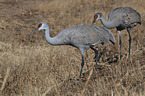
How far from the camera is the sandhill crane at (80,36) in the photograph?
382 centimetres

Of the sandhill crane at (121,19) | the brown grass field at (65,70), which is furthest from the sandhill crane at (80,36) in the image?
the sandhill crane at (121,19)

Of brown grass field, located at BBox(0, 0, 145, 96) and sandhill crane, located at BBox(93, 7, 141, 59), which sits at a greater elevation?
sandhill crane, located at BBox(93, 7, 141, 59)

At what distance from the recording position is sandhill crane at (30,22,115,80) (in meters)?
3.82

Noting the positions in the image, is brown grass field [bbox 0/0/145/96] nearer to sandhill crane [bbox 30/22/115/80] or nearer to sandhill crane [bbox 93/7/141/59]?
sandhill crane [bbox 30/22/115/80]

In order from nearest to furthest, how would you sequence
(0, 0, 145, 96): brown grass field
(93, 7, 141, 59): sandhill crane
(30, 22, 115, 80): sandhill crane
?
(0, 0, 145, 96): brown grass field → (30, 22, 115, 80): sandhill crane → (93, 7, 141, 59): sandhill crane

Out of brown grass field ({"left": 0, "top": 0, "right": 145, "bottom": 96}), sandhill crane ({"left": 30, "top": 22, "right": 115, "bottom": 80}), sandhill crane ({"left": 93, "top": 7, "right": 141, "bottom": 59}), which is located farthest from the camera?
sandhill crane ({"left": 93, "top": 7, "right": 141, "bottom": 59})

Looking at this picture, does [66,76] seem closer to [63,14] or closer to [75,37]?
[75,37]

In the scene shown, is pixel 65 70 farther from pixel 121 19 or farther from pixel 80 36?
pixel 121 19

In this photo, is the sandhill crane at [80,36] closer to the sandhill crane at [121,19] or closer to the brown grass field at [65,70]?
the brown grass field at [65,70]

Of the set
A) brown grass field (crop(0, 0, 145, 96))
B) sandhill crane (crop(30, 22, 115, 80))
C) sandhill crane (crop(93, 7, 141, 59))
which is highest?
sandhill crane (crop(93, 7, 141, 59))

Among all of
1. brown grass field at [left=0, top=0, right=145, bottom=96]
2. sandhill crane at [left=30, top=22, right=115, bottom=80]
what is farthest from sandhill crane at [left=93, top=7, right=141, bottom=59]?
sandhill crane at [left=30, top=22, right=115, bottom=80]

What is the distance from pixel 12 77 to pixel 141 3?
8.09m

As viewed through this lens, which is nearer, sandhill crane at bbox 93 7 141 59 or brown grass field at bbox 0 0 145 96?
brown grass field at bbox 0 0 145 96

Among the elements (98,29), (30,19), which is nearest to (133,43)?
(98,29)
